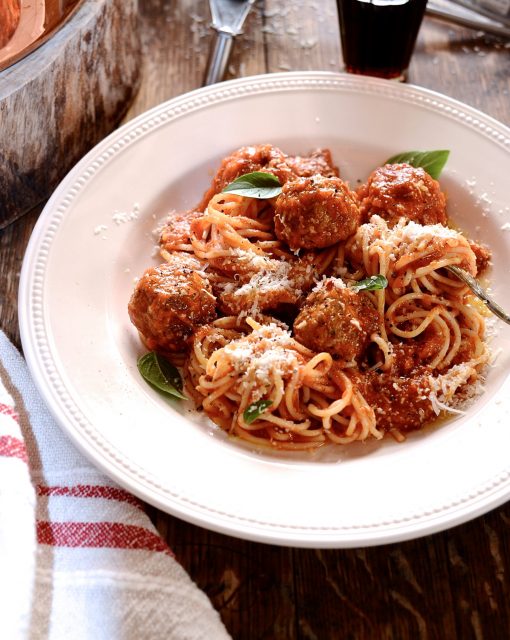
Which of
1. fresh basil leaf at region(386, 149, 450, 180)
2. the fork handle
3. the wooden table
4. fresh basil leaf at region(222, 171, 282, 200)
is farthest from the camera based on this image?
the fork handle

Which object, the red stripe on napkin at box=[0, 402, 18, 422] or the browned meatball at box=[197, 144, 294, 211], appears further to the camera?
the browned meatball at box=[197, 144, 294, 211]

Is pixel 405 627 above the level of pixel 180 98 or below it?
below

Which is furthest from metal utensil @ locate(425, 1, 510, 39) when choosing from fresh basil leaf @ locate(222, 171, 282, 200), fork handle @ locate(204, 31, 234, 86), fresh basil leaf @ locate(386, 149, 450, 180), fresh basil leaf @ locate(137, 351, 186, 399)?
fresh basil leaf @ locate(137, 351, 186, 399)

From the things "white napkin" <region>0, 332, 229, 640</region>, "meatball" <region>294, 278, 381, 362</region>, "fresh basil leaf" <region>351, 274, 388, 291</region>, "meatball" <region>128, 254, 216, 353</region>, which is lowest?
"white napkin" <region>0, 332, 229, 640</region>

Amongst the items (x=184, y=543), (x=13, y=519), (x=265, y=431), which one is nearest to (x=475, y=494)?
(x=265, y=431)

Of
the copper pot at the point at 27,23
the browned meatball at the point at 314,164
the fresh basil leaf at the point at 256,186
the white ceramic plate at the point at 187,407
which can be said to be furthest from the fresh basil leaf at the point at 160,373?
the copper pot at the point at 27,23

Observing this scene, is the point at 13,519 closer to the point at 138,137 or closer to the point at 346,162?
the point at 138,137

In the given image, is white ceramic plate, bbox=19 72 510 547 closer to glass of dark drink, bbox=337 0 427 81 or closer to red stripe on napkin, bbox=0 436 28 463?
red stripe on napkin, bbox=0 436 28 463
